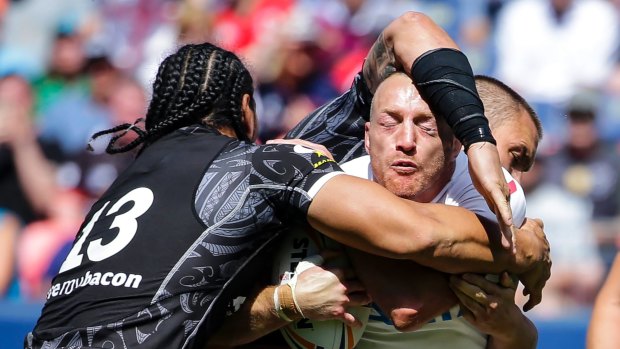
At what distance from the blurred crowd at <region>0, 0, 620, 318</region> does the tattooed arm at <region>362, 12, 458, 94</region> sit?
338cm

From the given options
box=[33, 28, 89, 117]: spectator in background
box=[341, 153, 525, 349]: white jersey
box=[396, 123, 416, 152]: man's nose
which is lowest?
box=[33, 28, 89, 117]: spectator in background

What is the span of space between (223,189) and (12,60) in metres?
5.67

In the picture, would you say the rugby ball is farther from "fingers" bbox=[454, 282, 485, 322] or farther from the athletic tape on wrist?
"fingers" bbox=[454, 282, 485, 322]

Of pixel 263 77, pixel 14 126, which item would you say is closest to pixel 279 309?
pixel 263 77

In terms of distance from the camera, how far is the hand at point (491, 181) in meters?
2.77

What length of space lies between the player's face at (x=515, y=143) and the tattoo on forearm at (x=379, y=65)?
0.44m

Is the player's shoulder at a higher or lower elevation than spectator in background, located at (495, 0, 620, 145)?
higher

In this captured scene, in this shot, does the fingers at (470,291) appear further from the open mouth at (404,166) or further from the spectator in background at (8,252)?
the spectator in background at (8,252)

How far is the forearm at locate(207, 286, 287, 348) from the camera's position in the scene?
3041 mm

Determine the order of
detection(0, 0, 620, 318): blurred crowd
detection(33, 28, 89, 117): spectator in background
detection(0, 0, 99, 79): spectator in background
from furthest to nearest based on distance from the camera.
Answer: detection(0, 0, 99, 79): spectator in background
detection(33, 28, 89, 117): spectator in background
detection(0, 0, 620, 318): blurred crowd

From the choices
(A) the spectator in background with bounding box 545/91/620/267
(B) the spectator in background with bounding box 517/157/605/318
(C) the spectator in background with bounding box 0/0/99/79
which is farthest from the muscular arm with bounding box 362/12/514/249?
(C) the spectator in background with bounding box 0/0/99/79

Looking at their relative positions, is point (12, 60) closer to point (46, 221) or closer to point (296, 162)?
point (46, 221)

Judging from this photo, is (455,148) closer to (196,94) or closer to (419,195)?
(419,195)

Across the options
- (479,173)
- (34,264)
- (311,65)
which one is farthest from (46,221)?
(479,173)
